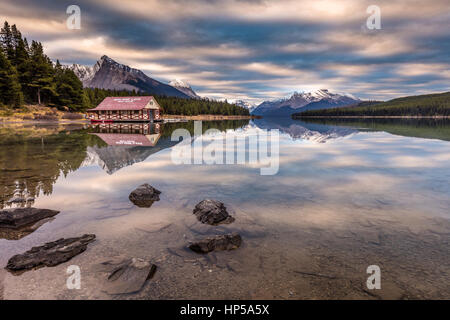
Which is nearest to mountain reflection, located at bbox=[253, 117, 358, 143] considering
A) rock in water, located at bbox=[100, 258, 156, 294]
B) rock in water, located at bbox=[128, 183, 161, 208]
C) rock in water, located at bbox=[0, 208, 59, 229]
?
rock in water, located at bbox=[128, 183, 161, 208]

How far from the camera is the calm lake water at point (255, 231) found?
16.5 feet

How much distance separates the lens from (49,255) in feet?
19.4

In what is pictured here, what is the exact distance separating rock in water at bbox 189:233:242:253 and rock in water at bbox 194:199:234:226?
4.39 feet

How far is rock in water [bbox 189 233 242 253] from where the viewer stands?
633 cm

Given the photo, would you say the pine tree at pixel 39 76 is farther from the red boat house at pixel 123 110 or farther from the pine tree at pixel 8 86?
the red boat house at pixel 123 110

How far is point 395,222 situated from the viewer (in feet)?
26.0

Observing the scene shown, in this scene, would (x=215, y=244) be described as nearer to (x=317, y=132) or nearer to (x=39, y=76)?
(x=317, y=132)

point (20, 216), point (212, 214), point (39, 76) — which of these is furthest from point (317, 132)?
point (39, 76)

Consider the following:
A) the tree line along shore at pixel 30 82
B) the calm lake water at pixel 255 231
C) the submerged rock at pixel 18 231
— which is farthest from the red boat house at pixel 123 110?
the submerged rock at pixel 18 231

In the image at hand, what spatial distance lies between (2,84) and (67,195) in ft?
218

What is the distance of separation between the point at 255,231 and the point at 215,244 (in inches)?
58.1

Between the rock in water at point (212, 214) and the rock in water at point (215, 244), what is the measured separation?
1337 mm

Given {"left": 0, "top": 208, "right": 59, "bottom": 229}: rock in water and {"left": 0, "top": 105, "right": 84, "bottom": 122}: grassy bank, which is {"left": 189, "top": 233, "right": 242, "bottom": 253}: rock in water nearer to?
{"left": 0, "top": 208, "right": 59, "bottom": 229}: rock in water

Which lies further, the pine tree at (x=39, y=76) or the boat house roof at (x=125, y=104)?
the boat house roof at (x=125, y=104)
